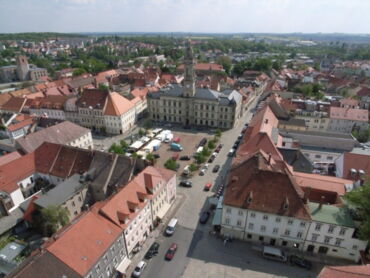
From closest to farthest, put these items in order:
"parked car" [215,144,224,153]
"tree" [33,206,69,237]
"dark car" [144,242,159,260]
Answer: "dark car" [144,242,159,260], "tree" [33,206,69,237], "parked car" [215,144,224,153]

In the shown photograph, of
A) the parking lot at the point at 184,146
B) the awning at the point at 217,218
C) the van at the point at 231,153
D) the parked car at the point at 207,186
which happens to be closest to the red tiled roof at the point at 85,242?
the awning at the point at 217,218

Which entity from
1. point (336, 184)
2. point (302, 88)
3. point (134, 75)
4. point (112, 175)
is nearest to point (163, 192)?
point (112, 175)

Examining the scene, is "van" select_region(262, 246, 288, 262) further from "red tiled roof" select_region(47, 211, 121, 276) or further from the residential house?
the residential house

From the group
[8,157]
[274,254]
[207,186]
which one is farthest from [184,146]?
[8,157]

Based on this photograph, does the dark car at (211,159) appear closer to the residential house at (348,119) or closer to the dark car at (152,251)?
the dark car at (152,251)

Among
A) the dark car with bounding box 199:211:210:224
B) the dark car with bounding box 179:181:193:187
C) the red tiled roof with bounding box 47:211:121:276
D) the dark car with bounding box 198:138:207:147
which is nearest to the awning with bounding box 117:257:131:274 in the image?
the red tiled roof with bounding box 47:211:121:276
